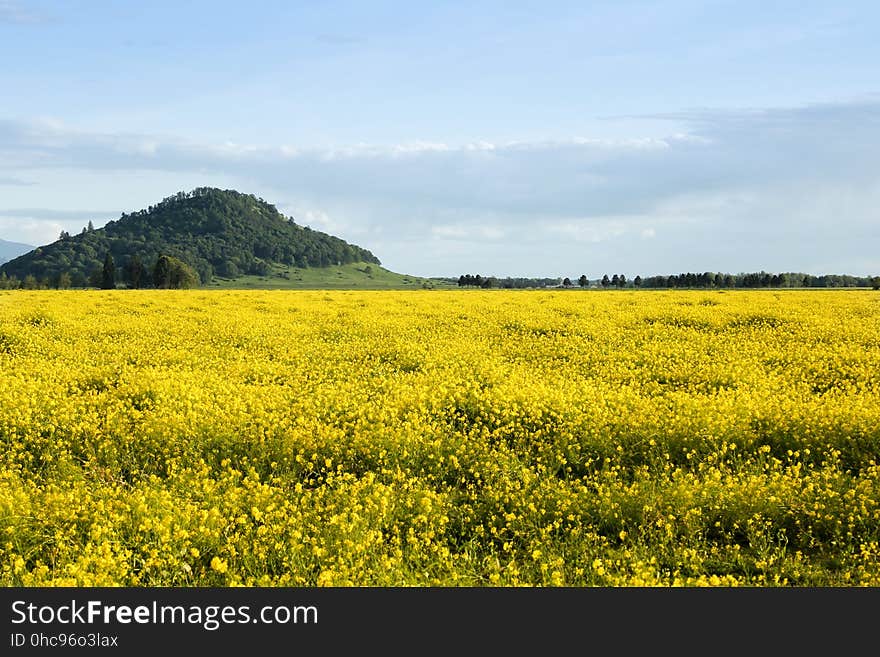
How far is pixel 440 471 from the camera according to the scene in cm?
791

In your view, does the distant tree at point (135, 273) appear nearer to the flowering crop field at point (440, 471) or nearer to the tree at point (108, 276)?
the tree at point (108, 276)

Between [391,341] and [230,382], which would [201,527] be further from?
[391,341]

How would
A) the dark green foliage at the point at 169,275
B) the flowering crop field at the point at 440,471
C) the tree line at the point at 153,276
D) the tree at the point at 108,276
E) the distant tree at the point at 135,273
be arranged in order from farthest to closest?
the distant tree at the point at 135,273, the tree at the point at 108,276, the tree line at the point at 153,276, the dark green foliage at the point at 169,275, the flowering crop field at the point at 440,471

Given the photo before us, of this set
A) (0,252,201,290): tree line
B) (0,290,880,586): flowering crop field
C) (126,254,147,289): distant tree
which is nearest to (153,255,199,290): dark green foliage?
(0,252,201,290): tree line

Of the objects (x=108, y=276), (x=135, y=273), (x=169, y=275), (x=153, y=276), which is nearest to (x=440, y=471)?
(x=169, y=275)

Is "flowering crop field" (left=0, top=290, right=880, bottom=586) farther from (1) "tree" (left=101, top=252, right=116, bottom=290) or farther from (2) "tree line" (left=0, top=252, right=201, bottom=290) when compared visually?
(1) "tree" (left=101, top=252, right=116, bottom=290)

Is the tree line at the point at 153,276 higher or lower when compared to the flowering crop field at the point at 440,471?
higher

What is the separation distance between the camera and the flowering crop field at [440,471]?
5.79m

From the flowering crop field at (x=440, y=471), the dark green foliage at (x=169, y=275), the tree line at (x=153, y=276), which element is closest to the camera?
the flowering crop field at (x=440, y=471)

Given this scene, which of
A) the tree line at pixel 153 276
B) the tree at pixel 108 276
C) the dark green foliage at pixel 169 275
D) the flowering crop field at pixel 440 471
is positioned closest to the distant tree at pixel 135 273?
the tree line at pixel 153 276

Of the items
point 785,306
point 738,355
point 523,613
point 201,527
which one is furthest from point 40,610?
point 785,306

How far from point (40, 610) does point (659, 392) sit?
1010 cm

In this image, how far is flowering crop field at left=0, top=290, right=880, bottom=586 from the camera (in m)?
5.79

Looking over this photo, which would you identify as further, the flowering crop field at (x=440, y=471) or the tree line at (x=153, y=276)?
the tree line at (x=153, y=276)
